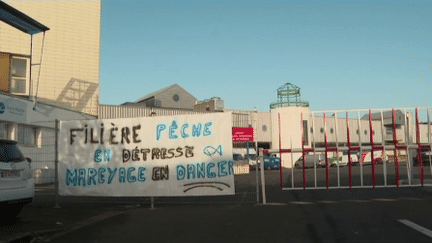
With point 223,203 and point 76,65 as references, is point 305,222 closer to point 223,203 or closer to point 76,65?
point 223,203

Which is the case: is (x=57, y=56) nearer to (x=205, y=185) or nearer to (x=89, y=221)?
(x=205, y=185)

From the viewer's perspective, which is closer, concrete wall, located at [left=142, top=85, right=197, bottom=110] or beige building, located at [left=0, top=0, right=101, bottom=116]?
beige building, located at [left=0, top=0, right=101, bottom=116]

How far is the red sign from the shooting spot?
3144 cm

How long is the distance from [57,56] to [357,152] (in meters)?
26.5

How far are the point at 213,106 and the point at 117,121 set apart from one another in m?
34.1

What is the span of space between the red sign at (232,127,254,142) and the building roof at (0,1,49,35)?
58.3 ft

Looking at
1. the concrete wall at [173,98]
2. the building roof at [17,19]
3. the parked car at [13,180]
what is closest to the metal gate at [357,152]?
the parked car at [13,180]

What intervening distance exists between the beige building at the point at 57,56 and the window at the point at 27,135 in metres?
1.50

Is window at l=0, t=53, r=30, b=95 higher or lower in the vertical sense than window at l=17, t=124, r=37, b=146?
higher

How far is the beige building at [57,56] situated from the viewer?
19.5m

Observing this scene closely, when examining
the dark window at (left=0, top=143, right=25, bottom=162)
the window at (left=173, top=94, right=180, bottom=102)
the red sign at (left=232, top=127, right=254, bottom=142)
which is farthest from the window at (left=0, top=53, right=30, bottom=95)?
the window at (left=173, top=94, right=180, bottom=102)

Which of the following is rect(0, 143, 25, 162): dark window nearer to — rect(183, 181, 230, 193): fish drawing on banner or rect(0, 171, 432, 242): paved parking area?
rect(0, 171, 432, 242): paved parking area

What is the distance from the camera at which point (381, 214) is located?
315 inches

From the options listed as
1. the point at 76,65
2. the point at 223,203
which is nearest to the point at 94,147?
the point at 223,203
